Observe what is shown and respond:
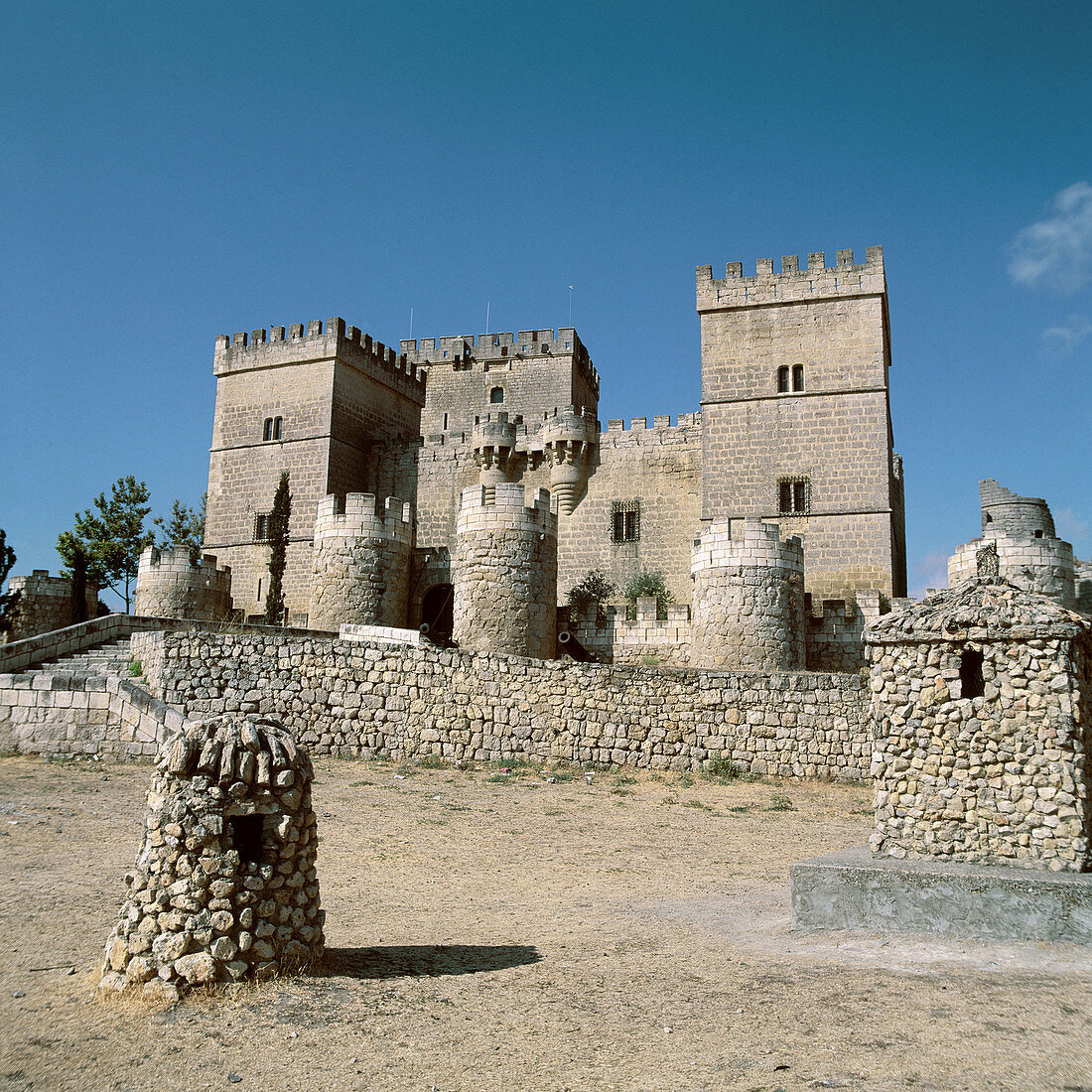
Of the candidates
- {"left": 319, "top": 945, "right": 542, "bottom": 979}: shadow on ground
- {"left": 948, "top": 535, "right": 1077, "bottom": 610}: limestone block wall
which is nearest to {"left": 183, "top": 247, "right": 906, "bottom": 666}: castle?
{"left": 948, "top": 535, "right": 1077, "bottom": 610}: limestone block wall

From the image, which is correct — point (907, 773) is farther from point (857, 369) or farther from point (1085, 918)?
point (857, 369)

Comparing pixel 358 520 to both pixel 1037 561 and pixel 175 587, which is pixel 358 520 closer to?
pixel 175 587

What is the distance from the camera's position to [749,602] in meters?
17.9

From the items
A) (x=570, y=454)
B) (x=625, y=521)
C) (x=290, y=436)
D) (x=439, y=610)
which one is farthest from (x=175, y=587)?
(x=625, y=521)

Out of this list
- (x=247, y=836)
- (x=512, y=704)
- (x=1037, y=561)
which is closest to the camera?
(x=247, y=836)

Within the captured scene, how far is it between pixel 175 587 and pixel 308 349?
8.89m

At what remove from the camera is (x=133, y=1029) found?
4.41 meters

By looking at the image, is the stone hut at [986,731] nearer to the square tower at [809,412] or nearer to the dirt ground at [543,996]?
the dirt ground at [543,996]

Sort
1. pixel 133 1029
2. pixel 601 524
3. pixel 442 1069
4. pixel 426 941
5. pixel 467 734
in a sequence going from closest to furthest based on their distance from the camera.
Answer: pixel 442 1069, pixel 133 1029, pixel 426 941, pixel 467 734, pixel 601 524

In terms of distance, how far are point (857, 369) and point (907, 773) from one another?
55.8 feet

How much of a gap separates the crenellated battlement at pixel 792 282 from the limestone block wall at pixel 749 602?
6821 millimetres

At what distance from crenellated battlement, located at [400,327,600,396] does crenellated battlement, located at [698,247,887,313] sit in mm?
9905

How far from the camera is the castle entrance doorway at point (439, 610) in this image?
22.8 meters

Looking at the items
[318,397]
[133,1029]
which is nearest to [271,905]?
[133,1029]
